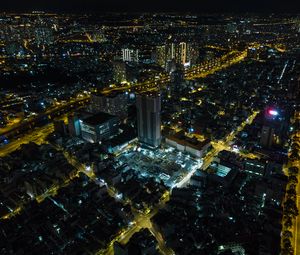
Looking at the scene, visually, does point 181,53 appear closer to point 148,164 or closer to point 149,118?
point 149,118

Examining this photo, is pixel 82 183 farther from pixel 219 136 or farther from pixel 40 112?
pixel 40 112

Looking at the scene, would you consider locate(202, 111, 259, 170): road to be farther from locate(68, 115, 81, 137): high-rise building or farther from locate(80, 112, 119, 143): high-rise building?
locate(68, 115, 81, 137): high-rise building

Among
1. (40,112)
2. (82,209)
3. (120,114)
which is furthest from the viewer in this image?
(40,112)

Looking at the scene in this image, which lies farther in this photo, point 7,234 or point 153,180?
point 153,180

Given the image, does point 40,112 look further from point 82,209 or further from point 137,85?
point 82,209

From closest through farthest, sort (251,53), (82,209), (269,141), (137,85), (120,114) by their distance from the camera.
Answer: (82,209) → (269,141) → (120,114) → (137,85) → (251,53)

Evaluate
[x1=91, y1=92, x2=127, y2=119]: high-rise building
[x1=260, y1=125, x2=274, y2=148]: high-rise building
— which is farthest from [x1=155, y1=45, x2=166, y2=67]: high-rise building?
[x1=260, y1=125, x2=274, y2=148]: high-rise building

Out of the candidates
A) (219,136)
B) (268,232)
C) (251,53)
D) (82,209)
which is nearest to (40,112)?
(82,209)
